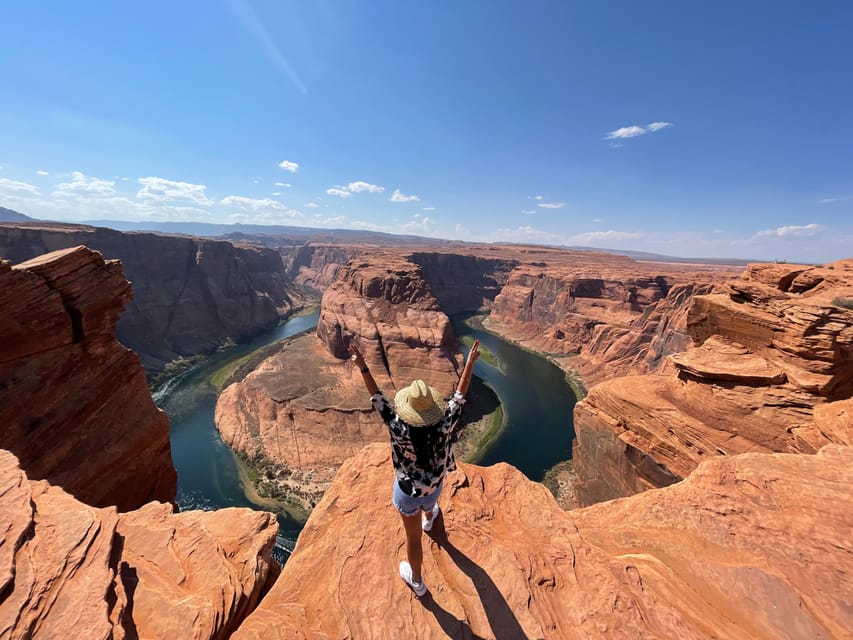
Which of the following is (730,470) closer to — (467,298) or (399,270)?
(399,270)

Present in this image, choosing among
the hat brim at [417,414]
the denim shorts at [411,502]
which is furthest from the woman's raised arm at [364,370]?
the denim shorts at [411,502]

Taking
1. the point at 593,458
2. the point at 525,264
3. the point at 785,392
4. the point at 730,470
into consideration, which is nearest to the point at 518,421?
the point at 593,458

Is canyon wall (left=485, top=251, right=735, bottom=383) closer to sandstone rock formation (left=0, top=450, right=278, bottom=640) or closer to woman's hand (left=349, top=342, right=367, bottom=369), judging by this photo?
woman's hand (left=349, top=342, right=367, bottom=369)

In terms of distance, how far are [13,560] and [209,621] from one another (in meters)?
2.37

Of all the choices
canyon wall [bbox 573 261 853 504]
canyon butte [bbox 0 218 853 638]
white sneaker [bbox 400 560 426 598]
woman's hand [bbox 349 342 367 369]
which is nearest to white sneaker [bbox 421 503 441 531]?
canyon butte [bbox 0 218 853 638]

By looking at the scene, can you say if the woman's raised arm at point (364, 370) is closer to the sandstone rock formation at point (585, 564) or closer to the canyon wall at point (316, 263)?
the sandstone rock formation at point (585, 564)

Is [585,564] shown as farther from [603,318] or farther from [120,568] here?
[603,318]

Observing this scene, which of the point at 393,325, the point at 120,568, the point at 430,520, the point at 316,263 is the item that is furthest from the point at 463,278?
the point at 120,568

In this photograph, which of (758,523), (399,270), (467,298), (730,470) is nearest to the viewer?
(758,523)

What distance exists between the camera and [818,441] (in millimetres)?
10070

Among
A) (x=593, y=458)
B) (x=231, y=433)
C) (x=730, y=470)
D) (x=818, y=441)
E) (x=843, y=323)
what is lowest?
(x=231, y=433)

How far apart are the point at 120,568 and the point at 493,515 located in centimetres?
553

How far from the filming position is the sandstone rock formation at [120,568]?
Result: 3688mm

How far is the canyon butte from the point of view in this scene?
14.3ft
